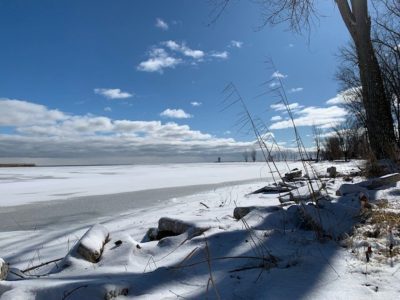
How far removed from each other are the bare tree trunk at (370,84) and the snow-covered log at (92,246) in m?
4.72

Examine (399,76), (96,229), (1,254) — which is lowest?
(1,254)

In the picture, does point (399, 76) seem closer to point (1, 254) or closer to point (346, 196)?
point (346, 196)

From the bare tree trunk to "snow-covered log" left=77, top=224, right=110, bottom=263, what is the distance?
472 cm

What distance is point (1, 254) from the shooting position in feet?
9.31

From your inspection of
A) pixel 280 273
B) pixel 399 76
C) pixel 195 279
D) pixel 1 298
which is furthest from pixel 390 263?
pixel 399 76

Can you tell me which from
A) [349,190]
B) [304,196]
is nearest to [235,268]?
[304,196]

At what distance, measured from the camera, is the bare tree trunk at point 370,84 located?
5.65 metres

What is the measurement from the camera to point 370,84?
5.81m

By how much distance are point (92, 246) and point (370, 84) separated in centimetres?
540

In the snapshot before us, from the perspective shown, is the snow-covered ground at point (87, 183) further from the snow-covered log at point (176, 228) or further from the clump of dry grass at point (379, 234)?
the clump of dry grass at point (379, 234)

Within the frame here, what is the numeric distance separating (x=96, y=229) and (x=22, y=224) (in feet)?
7.65

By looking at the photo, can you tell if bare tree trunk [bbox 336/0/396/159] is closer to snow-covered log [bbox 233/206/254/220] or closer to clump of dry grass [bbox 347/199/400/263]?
clump of dry grass [bbox 347/199/400/263]

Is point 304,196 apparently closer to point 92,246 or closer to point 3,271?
point 92,246

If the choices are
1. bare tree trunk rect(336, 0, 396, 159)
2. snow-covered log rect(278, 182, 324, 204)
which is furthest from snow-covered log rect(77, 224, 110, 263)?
bare tree trunk rect(336, 0, 396, 159)
